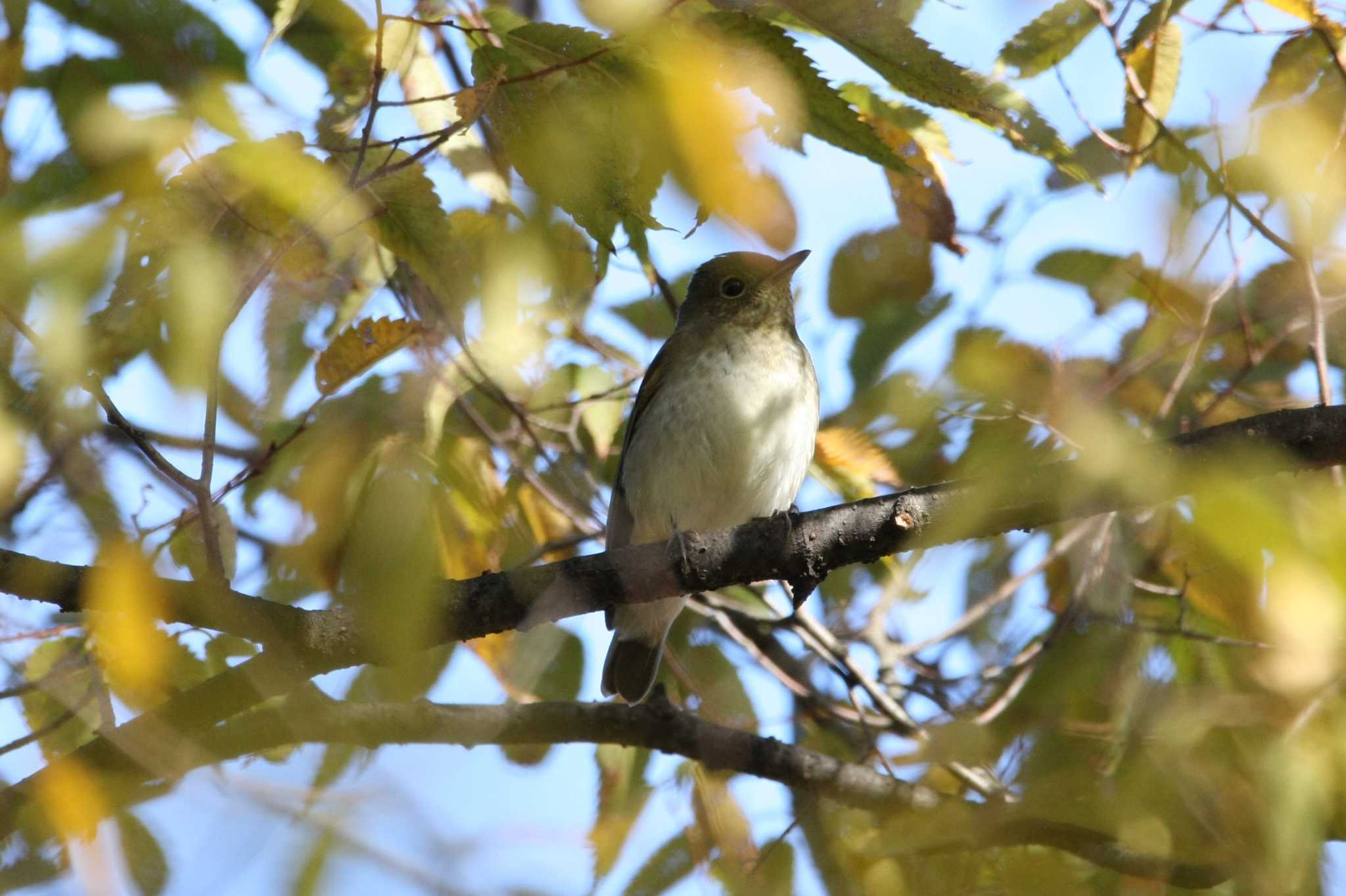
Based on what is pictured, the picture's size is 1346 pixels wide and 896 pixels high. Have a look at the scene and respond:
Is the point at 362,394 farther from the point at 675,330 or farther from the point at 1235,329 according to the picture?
the point at 1235,329

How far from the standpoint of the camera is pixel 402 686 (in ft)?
6.49

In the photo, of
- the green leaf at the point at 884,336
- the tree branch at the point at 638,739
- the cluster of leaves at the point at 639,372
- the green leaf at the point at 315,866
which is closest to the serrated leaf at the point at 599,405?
the cluster of leaves at the point at 639,372

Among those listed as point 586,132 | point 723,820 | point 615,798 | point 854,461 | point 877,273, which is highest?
point 877,273

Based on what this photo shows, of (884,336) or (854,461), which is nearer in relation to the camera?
(854,461)

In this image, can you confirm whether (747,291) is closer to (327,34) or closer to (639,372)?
(639,372)

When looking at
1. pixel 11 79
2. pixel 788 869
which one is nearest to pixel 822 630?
pixel 788 869

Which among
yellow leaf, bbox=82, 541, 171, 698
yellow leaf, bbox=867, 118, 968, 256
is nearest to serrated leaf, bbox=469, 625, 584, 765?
yellow leaf, bbox=82, 541, 171, 698

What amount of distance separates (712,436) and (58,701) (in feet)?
9.97

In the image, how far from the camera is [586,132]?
2.44 meters

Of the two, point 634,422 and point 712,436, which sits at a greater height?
point 634,422

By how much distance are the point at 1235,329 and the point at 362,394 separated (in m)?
3.53

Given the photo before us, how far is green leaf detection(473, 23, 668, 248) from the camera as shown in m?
2.38

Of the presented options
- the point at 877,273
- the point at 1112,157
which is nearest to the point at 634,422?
the point at 877,273

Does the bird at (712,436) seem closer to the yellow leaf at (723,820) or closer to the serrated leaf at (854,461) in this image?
the serrated leaf at (854,461)
